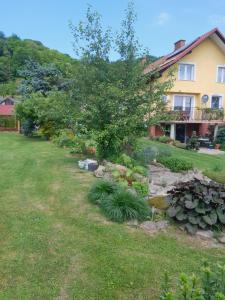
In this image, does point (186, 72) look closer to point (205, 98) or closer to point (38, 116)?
point (205, 98)

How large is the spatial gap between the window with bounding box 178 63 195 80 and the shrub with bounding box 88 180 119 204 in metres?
18.9

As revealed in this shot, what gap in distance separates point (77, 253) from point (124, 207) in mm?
1455

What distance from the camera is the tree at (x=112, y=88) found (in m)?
9.13

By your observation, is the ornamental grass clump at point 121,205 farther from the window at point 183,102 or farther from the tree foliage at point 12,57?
the tree foliage at point 12,57

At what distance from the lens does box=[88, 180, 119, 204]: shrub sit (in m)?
6.16

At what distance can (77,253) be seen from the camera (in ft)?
14.3

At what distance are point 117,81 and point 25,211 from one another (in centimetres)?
543

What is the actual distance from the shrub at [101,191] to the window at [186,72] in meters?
18.9

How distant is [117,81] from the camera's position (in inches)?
383

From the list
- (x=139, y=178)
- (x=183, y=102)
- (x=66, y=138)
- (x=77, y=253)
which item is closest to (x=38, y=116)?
(x=66, y=138)

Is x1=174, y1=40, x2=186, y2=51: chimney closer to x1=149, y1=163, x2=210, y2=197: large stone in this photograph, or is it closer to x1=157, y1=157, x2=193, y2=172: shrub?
x1=157, y1=157, x2=193, y2=172: shrub

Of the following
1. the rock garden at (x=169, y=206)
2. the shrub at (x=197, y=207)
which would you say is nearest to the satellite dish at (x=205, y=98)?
the rock garden at (x=169, y=206)

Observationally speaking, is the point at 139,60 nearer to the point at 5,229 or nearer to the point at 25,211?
the point at 25,211

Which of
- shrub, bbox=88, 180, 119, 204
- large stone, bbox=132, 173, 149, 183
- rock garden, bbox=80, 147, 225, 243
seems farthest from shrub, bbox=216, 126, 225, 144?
shrub, bbox=88, 180, 119, 204
